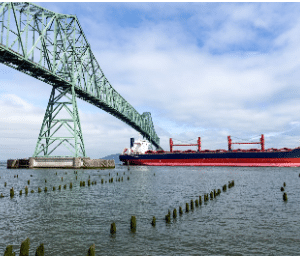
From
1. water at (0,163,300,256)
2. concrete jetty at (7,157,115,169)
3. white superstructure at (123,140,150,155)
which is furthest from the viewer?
white superstructure at (123,140,150,155)

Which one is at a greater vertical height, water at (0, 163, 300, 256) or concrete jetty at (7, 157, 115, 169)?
concrete jetty at (7, 157, 115, 169)

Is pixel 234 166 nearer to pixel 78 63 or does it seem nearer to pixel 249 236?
pixel 78 63

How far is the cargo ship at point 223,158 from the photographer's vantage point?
6975cm

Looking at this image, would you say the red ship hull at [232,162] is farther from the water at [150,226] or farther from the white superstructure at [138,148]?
the water at [150,226]

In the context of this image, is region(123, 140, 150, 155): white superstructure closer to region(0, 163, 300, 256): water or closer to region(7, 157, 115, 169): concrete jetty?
region(7, 157, 115, 169): concrete jetty

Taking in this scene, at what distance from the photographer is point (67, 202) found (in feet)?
72.9

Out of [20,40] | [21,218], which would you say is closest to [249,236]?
[21,218]

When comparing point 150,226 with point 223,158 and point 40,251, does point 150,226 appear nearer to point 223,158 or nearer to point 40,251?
point 40,251

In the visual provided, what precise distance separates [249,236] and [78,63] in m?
67.1

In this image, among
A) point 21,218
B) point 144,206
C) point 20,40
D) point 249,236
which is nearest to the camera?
point 249,236

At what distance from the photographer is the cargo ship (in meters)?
69.8

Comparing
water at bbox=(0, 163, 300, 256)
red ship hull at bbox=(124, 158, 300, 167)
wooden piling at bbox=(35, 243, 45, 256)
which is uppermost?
red ship hull at bbox=(124, 158, 300, 167)

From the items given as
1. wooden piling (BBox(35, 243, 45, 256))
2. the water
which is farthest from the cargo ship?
wooden piling (BBox(35, 243, 45, 256))

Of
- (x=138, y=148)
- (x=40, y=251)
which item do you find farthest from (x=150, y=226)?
(x=138, y=148)
